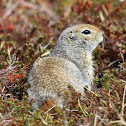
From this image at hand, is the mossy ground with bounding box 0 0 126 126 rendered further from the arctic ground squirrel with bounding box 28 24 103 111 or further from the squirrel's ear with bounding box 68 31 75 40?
the squirrel's ear with bounding box 68 31 75 40

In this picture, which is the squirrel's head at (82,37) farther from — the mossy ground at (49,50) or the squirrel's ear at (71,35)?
the mossy ground at (49,50)

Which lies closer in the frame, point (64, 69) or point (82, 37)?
point (64, 69)

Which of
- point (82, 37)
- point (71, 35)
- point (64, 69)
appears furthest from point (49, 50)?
point (64, 69)

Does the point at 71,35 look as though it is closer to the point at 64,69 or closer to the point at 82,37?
the point at 82,37

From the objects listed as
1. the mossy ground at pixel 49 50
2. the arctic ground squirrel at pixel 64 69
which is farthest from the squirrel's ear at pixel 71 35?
the mossy ground at pixel 49 50

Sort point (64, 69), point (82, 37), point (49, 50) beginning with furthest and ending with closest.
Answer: point (49, 50), point (82, 37), point (64, 69)

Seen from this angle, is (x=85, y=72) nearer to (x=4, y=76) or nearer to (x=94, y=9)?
(x=4, y=76)

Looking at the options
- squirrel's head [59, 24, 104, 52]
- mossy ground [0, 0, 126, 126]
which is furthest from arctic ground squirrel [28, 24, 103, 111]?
mossy ground [0, 0, 126, 126]
